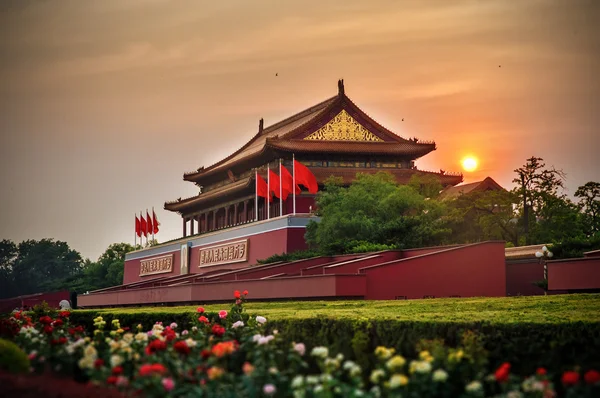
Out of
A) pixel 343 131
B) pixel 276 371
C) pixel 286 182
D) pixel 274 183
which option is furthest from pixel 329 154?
pixel 276 371

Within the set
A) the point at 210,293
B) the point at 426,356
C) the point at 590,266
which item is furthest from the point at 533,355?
the point at 210,293

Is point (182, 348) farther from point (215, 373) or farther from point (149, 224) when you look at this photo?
point (149, 224)

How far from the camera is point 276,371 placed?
632 centimetres

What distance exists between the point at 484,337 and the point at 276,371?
81.4 inches

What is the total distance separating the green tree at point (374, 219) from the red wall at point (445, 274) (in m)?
4.78

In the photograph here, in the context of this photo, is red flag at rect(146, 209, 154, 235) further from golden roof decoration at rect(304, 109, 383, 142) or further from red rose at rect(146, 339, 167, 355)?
red rose at rect(146, 339, 167, 355)

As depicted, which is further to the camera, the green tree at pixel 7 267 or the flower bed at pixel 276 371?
the green tree at pixel 7 267

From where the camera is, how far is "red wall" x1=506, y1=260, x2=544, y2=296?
71.2ft

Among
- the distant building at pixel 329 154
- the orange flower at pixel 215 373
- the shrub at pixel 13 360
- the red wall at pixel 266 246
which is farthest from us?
the distant building at pixel 329 154

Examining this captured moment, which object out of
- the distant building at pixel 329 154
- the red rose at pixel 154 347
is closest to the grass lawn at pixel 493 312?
the red rose at pixel 154 347

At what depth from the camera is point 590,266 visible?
641 inches

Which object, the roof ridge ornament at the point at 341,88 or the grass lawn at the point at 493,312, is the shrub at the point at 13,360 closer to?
the grass lawn at the point at 493,312

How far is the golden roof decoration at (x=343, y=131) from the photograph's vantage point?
127 ft

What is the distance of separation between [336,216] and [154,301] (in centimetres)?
610
